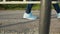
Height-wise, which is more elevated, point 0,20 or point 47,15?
point 47,15

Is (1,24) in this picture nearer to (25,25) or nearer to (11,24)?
(11,24)

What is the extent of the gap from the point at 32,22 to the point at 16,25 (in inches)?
16.2

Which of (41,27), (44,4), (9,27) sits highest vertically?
(44,4)

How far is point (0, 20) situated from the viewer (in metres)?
4.57

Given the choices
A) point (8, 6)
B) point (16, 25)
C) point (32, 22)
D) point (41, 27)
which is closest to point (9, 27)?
point (16, 25)

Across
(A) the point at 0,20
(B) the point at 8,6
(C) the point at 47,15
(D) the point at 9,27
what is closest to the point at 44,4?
(C) the point at 47,15

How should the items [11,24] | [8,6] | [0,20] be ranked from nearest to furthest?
1. [11,24]
2. [0,20]
3. [8,6]

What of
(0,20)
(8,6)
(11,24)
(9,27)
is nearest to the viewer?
(9,27)

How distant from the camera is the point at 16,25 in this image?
409 cm

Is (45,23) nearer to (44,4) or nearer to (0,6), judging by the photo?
(44,4)

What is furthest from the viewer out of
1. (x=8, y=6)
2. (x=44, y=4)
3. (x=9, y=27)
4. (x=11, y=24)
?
(x=8, y=6)

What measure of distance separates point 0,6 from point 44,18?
5.58 metres

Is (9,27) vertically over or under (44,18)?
under

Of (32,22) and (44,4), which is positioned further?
(32,22)
